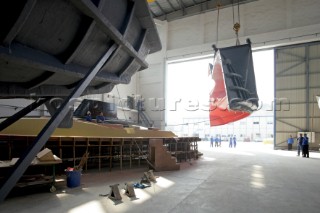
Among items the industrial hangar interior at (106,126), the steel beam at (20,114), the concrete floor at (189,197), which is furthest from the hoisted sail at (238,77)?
the steel beam at (20,114)

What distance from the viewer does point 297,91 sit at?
67.9 ft

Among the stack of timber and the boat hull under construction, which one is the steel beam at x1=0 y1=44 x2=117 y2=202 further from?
the stack of timber

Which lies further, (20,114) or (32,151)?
(20,114)

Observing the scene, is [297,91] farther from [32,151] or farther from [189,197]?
[32,151]

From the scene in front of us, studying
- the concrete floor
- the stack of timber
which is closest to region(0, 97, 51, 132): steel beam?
the concrete floor

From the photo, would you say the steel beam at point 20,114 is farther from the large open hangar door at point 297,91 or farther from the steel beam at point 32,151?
the large open hangar door at point 297,91

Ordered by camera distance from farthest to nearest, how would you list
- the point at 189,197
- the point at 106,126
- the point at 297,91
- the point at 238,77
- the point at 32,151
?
1. the point at 297,91
2. the point at 238,77
3. the point at 106,126
4. the point at 189,197
5. the point at 32,151

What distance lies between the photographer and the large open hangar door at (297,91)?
786 inches

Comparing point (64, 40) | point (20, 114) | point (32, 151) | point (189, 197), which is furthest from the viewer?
point (189, 197)

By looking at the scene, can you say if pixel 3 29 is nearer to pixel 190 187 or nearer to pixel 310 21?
pixel 190 187

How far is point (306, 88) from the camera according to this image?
20.3 m

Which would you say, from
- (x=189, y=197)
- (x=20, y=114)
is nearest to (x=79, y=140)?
(x=20, y=114)

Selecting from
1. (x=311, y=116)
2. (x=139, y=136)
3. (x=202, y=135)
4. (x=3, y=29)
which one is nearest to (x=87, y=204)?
(x=3, y=29)

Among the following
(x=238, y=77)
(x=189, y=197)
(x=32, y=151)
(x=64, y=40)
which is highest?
(x=238, y=77)
